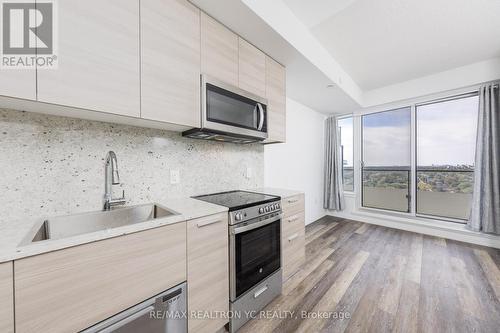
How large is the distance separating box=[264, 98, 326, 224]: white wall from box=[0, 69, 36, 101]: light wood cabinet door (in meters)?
2.23

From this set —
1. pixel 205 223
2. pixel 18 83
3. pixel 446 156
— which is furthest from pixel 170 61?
pixel 446 156

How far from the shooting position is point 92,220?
4.14 feet

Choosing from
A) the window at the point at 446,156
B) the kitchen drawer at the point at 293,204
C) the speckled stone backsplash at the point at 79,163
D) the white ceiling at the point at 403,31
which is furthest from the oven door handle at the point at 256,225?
the window at the point at 446,156

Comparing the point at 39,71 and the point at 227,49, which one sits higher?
the point at 227,49

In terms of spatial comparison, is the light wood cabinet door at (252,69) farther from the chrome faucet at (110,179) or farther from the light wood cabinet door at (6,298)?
the light wood cabinet door at (6,298)

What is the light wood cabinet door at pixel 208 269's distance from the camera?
3.89ft

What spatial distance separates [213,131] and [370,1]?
1.91 meters

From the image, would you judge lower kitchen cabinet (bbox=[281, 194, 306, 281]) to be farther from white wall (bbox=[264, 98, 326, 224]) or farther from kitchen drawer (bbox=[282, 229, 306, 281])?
white wall (bbox=[264, 98, 326, 224])

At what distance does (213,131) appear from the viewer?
1531mm

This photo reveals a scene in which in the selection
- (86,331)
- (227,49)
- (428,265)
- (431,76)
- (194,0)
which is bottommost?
(428,265)

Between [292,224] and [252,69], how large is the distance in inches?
64.8

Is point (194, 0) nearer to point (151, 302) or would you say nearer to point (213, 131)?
point (213, 131)

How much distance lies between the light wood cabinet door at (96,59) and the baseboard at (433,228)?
4482 mm

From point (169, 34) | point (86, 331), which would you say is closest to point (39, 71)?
point (169, 34)
